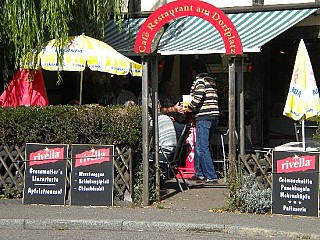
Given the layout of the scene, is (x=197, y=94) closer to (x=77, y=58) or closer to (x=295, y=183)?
(x=77, y=58)

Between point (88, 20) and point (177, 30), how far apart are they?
1.84 meters

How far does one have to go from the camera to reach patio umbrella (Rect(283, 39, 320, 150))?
1075 cm

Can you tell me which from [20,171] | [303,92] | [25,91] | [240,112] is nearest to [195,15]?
[240,112]

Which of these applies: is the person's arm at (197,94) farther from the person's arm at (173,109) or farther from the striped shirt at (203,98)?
the person's arm at (173,109)

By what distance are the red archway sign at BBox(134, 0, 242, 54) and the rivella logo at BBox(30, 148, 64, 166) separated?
1887mm

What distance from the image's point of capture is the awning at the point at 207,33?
535 inches

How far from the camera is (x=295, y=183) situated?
10227 mm

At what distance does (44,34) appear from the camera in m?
13.1

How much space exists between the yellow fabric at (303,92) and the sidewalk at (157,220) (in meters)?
1.59

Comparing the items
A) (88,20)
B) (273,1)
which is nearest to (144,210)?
(88,20)

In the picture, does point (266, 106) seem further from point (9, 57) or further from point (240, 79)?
point (9, 57)

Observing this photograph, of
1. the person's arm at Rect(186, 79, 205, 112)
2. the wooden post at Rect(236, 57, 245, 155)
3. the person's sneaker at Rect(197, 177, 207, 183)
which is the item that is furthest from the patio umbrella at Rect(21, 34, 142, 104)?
the person's sneaker at Rect(197, 177, 207, 183)

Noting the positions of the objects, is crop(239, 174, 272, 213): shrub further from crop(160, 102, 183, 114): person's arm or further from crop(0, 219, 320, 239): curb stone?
crop(160, 102, 183, 114): person's arm

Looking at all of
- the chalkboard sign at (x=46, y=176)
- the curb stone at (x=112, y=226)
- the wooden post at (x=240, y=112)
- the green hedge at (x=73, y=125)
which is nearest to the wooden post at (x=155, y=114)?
the green hedge at (x=73, y=125)
